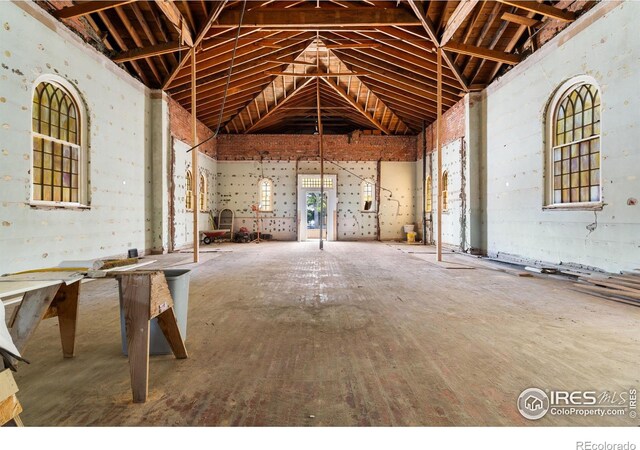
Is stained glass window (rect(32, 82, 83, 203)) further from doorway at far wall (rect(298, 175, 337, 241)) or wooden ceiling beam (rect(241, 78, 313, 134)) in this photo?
doorway at far wall (rect(298, 175, 337, 241))

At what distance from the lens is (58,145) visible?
20.8 feet

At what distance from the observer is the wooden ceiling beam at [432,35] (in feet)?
25.2

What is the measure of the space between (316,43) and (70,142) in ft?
25.7

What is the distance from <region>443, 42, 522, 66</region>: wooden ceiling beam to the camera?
7.99 meters

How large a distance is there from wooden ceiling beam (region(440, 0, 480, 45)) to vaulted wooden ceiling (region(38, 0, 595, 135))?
2 cm

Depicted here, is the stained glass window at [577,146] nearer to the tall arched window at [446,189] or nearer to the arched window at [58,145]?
the tall arched window at [446,189]

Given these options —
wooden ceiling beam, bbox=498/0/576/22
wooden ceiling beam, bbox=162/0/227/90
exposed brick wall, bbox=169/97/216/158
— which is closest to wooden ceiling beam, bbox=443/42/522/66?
wooden ceiling beam, bbox=498/0/576/22

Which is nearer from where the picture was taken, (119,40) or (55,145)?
(55,145)

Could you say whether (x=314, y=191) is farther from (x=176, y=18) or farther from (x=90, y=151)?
(x=90, y=151)

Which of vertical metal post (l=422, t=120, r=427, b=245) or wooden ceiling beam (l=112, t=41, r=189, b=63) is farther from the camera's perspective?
vertical metal post (l=422, t=120, r=427, b=245)

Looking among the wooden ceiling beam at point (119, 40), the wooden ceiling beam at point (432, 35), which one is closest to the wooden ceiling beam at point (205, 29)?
the wooden ceiling beam at point (119, 40)

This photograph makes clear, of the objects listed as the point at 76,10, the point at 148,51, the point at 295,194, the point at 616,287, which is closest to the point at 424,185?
the point at 295,194

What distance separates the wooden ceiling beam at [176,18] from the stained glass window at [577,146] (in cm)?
813

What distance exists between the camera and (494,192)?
926cm
